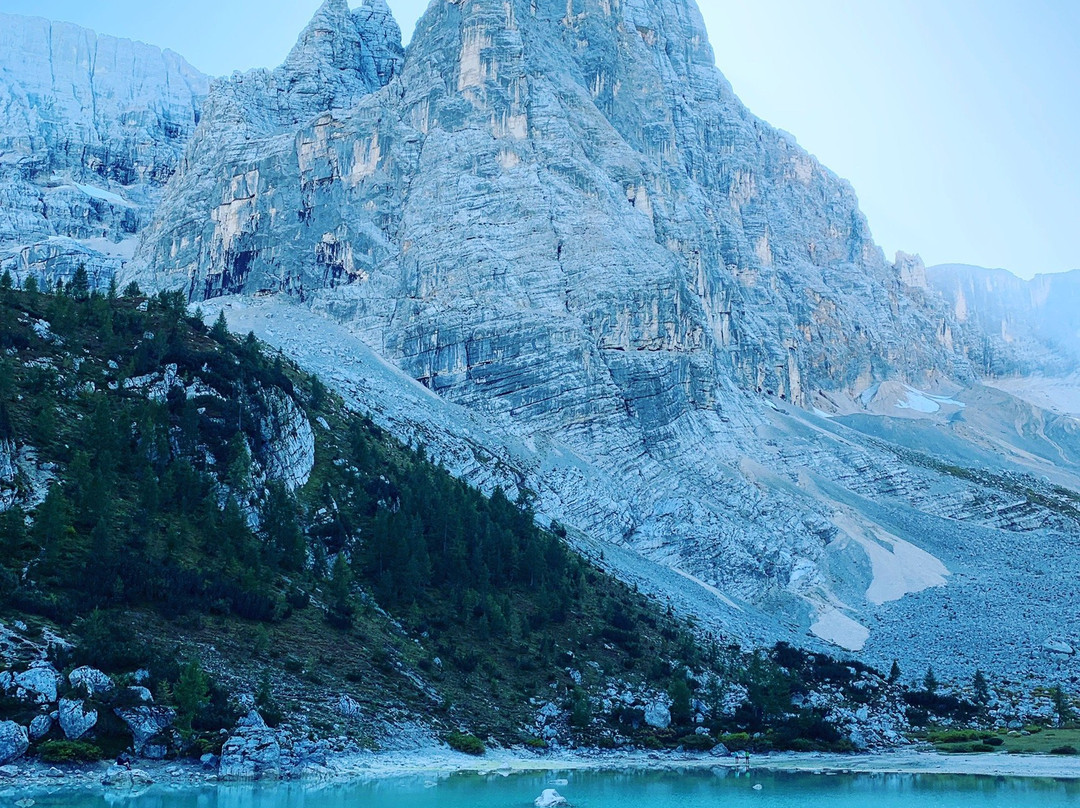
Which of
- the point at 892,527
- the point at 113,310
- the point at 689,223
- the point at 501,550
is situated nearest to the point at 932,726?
the point at 501,550

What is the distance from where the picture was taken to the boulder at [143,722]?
170 ft

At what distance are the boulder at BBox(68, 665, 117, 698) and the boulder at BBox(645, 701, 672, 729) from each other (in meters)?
39.1

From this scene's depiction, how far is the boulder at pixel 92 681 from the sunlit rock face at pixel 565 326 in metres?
65.8

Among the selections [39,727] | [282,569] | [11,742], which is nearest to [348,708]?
[39,727]

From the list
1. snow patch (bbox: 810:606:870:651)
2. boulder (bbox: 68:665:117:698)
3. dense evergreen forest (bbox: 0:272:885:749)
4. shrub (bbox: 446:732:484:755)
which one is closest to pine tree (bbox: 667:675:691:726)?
dense evergreen forest (bbox: 0:272:885:749)

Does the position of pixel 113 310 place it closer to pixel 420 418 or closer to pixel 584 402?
pixel 420 418

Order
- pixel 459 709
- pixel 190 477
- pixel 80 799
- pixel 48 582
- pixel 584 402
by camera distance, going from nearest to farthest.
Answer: pixel 80 799
pixel 48 582
pixel 459 709
pixel 190 477
pixel 584 402

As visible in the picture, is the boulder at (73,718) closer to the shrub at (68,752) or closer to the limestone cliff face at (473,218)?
the shrub at (68,752)

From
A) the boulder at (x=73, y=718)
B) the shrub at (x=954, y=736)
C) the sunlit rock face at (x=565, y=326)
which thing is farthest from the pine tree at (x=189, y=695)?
the sunlit rock face at (x=565, y=326)

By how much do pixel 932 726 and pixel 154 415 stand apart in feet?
219

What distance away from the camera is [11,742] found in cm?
4756

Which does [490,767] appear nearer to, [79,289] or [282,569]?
[282,569]

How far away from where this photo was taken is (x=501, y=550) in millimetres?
97812

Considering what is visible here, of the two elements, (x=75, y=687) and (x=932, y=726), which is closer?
(x=75, y=687)
